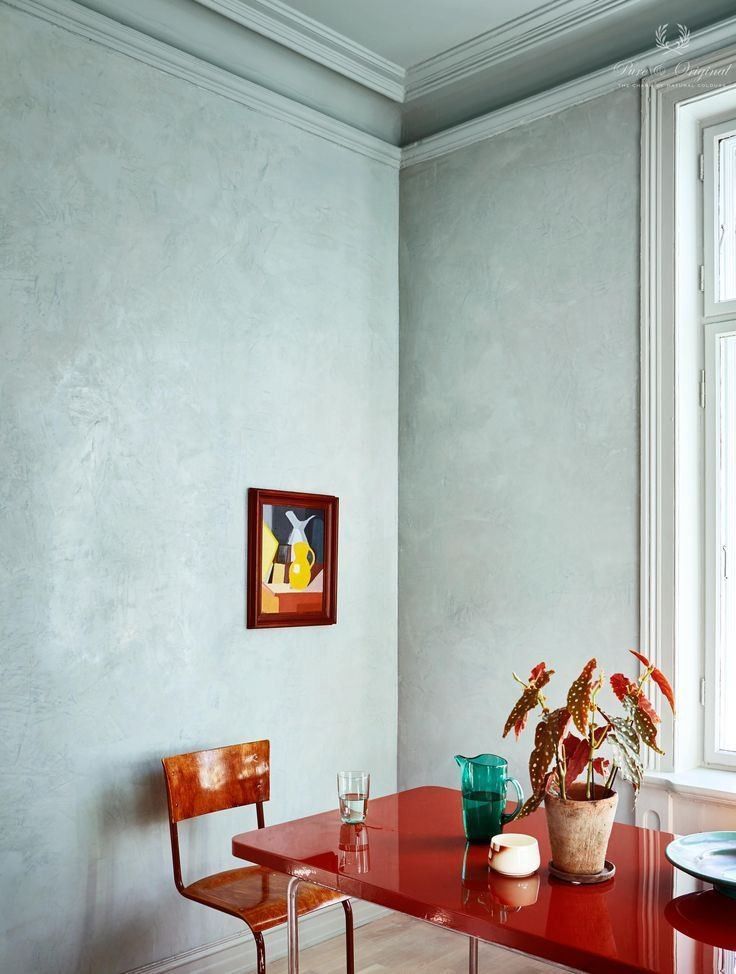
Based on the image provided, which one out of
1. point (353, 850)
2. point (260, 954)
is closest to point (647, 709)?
point (353, 850)

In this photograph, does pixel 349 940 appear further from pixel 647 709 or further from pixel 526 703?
pixel 647 709

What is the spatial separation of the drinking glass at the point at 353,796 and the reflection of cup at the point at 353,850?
23 mm

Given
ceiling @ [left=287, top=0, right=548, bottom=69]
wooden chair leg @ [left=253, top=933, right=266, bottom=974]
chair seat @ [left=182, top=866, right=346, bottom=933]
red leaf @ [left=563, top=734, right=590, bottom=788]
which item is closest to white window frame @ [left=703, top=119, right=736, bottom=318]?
ceiling @ [left=287, top=0, right=548, bottom=69]

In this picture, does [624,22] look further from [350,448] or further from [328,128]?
[350,448]

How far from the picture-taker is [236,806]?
3.15 m

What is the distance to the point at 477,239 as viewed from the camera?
3.88 meters

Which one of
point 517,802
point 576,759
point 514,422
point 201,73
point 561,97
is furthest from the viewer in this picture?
point 514,422

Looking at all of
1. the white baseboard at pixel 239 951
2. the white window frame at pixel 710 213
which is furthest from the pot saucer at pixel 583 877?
the white window frame at pixel 710 213

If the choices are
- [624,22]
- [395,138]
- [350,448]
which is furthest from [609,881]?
[395,138]

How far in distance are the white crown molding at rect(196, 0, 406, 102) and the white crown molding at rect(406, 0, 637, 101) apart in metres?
0.12

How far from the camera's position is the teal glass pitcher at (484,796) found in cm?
208

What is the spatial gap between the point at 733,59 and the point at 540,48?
30.1 inches

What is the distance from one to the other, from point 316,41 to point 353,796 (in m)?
2.87

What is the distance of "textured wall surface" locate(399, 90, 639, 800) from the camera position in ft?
11.2
